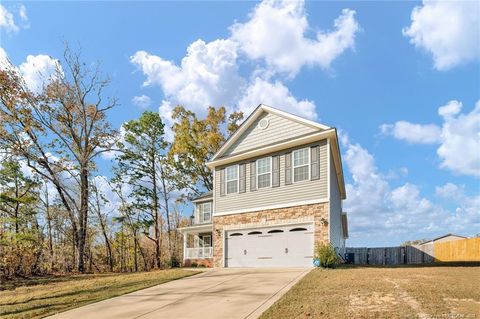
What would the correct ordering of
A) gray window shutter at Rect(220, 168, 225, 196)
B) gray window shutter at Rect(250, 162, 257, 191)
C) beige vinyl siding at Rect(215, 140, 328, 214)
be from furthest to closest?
1. gray window shutter at Rect(220, 168, 225, 196)
2. gray window shutter at Rect(250, 162, 257, 191)
3. beige vinyl siding at Rect(215, 140, 328, 214)

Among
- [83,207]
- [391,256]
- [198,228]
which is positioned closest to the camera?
[198,228]

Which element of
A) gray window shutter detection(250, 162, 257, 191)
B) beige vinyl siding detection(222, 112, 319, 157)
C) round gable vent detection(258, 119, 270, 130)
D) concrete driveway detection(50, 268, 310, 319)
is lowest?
concrete driveway detection(50, 268, 310, 319)

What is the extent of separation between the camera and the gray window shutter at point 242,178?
1869 cm

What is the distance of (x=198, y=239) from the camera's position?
2489 cm

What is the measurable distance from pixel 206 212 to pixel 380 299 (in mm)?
17172

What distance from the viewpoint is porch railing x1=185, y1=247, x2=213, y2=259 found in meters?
22.5

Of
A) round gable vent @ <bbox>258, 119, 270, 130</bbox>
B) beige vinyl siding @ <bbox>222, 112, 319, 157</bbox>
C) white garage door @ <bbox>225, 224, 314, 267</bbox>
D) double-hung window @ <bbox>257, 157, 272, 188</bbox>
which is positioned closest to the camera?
white garage door @ <bbox>225, 224, 314, 267</bbox>

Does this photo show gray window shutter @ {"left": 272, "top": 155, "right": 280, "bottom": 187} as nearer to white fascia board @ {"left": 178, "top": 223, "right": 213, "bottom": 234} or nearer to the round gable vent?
the round gable vent

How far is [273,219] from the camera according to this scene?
1706 cm

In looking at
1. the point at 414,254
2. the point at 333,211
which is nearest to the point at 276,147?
the point at 333,211

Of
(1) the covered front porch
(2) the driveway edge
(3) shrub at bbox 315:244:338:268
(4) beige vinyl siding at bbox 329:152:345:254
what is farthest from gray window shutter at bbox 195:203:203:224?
(2) the driveway edge

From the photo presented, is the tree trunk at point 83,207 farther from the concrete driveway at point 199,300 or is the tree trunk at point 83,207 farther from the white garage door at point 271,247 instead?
the concrete driveway at point 199,300

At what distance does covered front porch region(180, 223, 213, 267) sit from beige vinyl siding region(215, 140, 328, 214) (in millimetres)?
4031

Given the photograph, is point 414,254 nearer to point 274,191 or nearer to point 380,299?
point 274,191
